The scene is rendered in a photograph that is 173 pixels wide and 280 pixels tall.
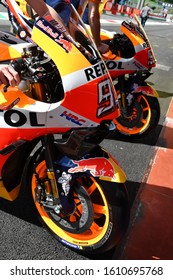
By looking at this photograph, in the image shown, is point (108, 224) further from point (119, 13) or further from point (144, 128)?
point (119, 13)

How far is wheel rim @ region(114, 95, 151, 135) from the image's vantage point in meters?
3.95

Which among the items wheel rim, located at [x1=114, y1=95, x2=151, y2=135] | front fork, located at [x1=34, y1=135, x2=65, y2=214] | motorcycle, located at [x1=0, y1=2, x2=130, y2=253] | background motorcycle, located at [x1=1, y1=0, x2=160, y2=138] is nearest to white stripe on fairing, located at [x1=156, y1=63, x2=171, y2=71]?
background motorcycle, located at [x1=1, y1=0, x2=160, y2=138]

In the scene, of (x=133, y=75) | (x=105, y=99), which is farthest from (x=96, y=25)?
(x=105, y=99)

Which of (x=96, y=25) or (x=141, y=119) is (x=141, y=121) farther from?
(x=96, y=25)

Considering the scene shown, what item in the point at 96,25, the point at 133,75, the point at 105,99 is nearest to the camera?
the point at 105,99

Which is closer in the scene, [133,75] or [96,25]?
[96,25]

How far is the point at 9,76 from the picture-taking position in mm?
1573

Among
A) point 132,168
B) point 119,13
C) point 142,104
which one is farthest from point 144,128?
point 119,13

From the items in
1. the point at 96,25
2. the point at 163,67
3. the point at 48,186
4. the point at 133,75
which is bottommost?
the point at 163,67

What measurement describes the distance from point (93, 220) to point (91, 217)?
2.2 inches

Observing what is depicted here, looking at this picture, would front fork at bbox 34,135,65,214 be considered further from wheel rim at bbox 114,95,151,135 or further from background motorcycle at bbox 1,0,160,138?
wheel rim at bbox 114,95,151,135

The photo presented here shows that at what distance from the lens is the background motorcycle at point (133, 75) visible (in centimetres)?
365

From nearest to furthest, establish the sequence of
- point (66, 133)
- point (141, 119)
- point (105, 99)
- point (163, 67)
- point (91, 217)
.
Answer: point (105, 99), point (66, 133), point (91, 217), point (141, 119), point (163, 67)
